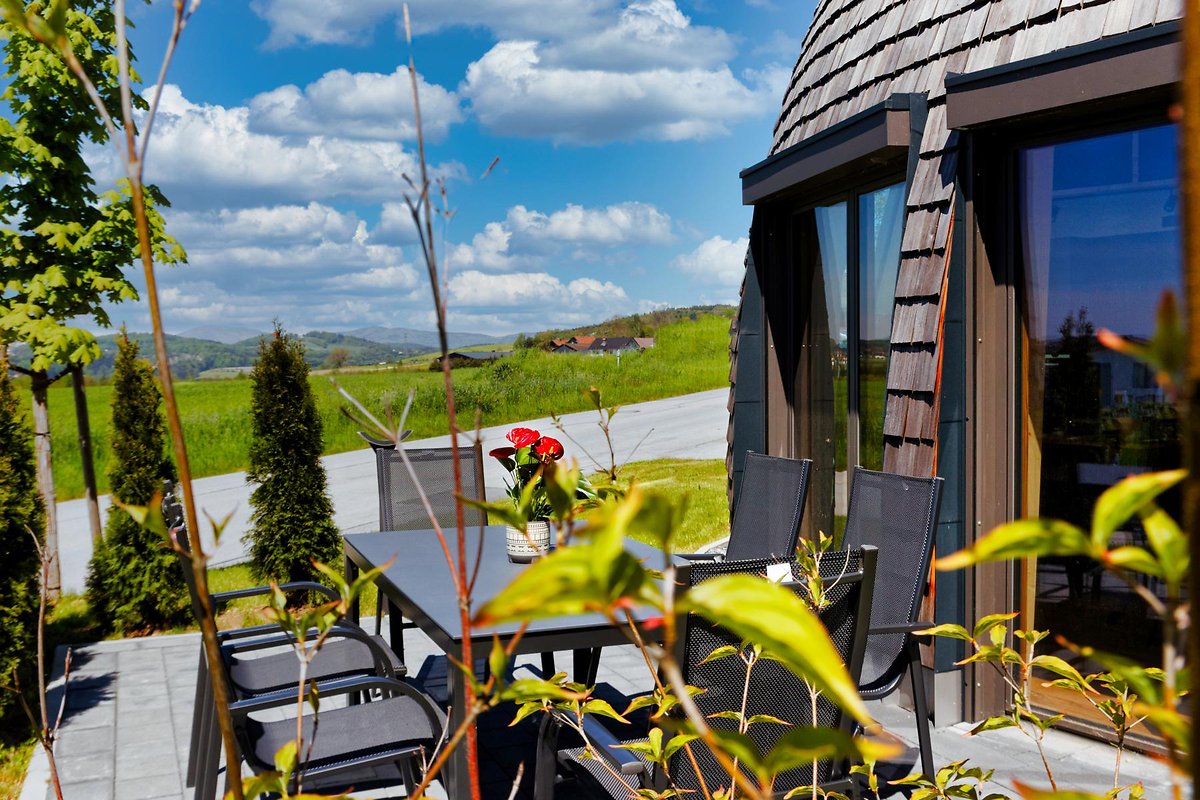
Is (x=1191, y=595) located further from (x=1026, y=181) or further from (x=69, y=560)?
(x=69, y=560)

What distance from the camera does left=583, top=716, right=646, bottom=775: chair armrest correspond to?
7.27ft

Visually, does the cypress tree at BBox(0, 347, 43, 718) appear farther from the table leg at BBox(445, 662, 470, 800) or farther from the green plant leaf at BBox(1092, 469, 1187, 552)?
the green plant leaf at BBox(1092, 469, 1187, 552)

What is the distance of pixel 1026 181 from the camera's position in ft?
12.3

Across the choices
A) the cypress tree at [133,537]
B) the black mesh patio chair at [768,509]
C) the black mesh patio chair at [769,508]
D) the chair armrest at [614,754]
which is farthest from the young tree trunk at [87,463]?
the chair armrest at [614,754]

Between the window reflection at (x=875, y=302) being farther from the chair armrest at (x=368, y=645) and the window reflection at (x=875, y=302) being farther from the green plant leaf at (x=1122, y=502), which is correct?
the green plant leaf at (x=1122, y=502)

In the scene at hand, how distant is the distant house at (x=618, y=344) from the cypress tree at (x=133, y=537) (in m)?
26.3

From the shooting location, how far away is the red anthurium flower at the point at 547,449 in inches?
138

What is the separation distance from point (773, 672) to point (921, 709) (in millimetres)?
1033

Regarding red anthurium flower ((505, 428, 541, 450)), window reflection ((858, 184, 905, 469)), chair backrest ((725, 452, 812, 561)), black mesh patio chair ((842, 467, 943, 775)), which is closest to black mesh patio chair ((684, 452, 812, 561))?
chair backrest ((725, 452, 812, 561))

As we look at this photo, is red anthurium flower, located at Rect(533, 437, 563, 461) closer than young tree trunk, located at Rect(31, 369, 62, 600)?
Yes

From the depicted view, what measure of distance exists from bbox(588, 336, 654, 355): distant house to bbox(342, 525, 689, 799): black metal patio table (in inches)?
1093

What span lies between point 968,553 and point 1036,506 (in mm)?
3810

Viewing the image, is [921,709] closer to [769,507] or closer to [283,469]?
[769,507]

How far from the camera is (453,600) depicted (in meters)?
3.13
